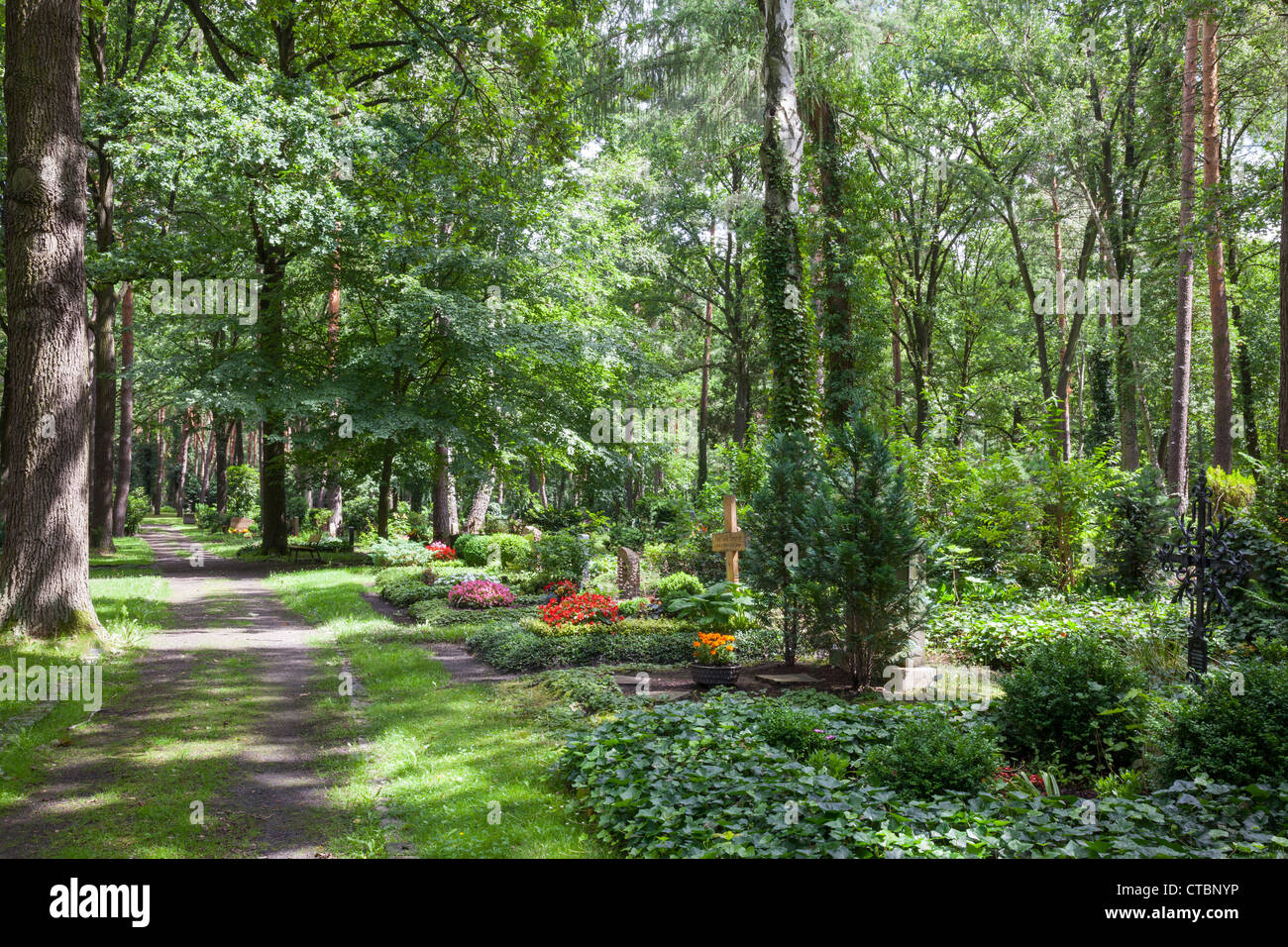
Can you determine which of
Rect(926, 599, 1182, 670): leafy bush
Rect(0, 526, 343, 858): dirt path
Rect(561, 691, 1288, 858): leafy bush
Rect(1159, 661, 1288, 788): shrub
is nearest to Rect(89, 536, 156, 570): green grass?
Rect(0, 526, 343, 858): dirt path

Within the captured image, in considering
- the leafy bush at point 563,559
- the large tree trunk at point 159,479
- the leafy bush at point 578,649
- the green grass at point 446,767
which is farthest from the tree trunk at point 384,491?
the large tree trunk at point 159,479

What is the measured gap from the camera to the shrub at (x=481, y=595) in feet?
46.4

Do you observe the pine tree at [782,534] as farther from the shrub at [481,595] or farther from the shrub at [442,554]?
the shrub at [442,554]

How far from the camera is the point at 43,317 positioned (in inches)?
364

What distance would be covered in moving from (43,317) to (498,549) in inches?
473

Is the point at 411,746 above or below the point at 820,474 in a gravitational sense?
below

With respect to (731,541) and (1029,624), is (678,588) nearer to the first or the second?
(731,541)

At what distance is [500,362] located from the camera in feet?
67.3

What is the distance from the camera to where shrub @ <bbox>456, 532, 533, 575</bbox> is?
1828 cm

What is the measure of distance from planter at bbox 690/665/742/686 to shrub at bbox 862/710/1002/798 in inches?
131

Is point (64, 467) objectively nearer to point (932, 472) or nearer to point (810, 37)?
point (932, 472)

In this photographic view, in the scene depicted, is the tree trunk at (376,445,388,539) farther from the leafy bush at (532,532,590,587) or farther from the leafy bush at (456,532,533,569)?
the leafy bush at (532,532,590,587)

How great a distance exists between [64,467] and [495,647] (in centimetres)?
545
